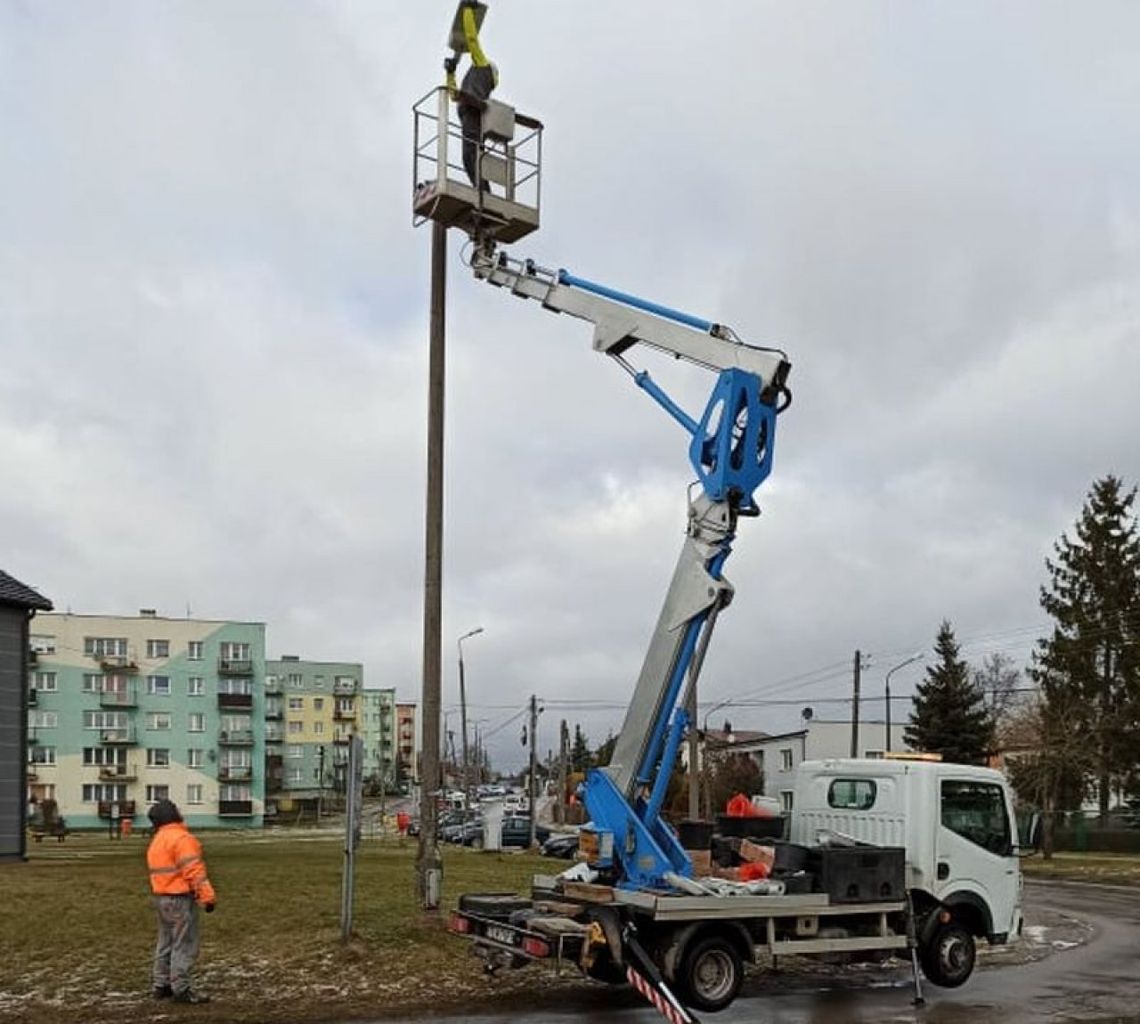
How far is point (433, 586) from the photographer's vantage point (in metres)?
15.4

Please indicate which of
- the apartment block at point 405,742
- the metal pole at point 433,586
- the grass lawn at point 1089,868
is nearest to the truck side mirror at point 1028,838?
the metal pole at point 433,586

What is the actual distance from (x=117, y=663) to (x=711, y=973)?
3239 inches

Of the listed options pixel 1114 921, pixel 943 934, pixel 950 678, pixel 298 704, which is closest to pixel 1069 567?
pixel 950 678

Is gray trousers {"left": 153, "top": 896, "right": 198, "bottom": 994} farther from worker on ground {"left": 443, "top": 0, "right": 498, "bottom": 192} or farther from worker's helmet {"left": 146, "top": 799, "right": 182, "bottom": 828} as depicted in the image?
worker on ground {"left": 443, "top": 0, "right": 498, "bottom": 192}

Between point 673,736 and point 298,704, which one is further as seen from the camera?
point 298,704

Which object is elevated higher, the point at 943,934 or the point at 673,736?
the point at 673,736

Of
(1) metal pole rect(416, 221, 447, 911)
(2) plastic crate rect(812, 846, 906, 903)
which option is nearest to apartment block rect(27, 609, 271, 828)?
(1) metal pole rect(416, 221, 447, 911)

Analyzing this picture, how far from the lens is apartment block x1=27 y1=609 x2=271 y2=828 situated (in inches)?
3349

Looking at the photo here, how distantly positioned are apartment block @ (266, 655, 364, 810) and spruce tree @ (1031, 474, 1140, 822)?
77148mm

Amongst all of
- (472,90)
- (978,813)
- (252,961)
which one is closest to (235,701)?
(472,90)

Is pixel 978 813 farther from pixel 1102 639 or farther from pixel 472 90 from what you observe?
pixel 1102 639

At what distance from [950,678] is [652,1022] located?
162 feet

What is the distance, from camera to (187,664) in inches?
3570

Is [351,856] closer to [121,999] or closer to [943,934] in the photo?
[121,999]
